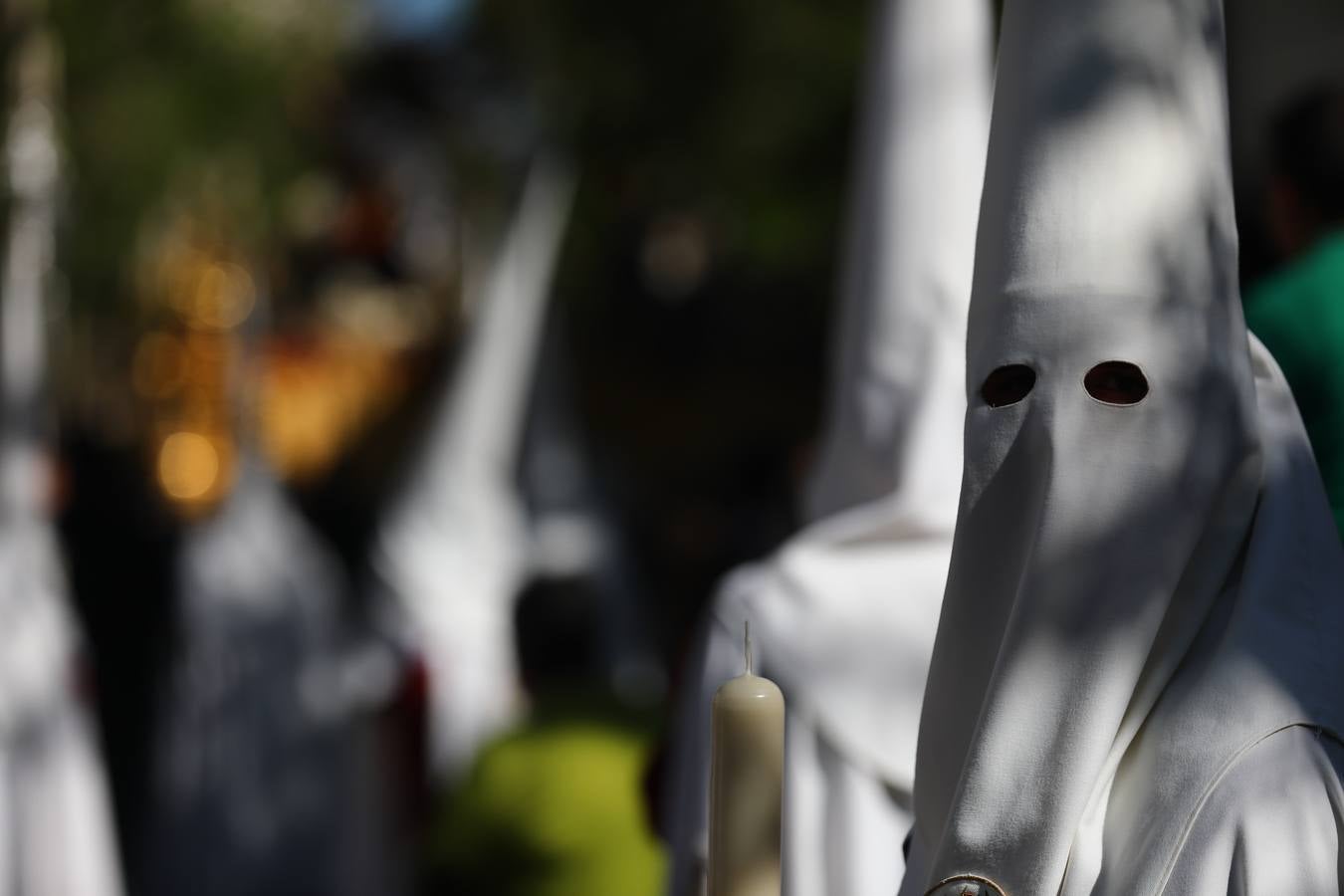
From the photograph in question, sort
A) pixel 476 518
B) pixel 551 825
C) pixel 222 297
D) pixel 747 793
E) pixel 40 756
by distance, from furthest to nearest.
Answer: pixel 222 297
pixel 476 518
pixel 40 756
pixel 551 825
pixel 747 793

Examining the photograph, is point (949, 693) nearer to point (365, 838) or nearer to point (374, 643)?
point (365, 838)

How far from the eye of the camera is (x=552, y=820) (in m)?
3.13

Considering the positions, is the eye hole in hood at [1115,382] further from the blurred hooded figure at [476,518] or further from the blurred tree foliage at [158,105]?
the blurred tree foliage at [158,105]

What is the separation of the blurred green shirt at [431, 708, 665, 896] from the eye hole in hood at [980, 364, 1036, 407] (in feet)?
6.05

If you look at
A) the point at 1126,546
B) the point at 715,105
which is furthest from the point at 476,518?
the point at 1126,546

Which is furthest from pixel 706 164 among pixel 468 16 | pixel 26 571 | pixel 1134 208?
pixel 1134 208

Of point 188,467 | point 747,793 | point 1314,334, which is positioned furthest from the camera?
point 188,467

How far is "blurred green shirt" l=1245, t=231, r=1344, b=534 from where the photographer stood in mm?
2037

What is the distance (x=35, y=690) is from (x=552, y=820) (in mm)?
2920

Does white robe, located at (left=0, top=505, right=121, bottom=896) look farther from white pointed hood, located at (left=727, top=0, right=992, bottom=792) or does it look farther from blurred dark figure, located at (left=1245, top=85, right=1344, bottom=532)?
blurred dark figure, located at (left=1245, top=85, right=1344, bottom=532)

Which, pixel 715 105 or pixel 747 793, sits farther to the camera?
pixel 715 105

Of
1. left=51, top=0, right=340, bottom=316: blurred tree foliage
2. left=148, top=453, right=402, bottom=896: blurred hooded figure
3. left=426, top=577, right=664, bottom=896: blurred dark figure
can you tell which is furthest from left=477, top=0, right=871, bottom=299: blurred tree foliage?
left=426, top=577, right=664, bottom=896: blurred dark figure

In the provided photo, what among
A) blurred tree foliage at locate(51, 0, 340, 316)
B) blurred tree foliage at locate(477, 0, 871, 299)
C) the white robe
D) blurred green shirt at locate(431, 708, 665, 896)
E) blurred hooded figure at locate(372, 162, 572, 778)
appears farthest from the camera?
blurred tree foliage at locate(51, 0, 340, 316)

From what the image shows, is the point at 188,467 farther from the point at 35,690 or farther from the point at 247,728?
the point at 35,690
